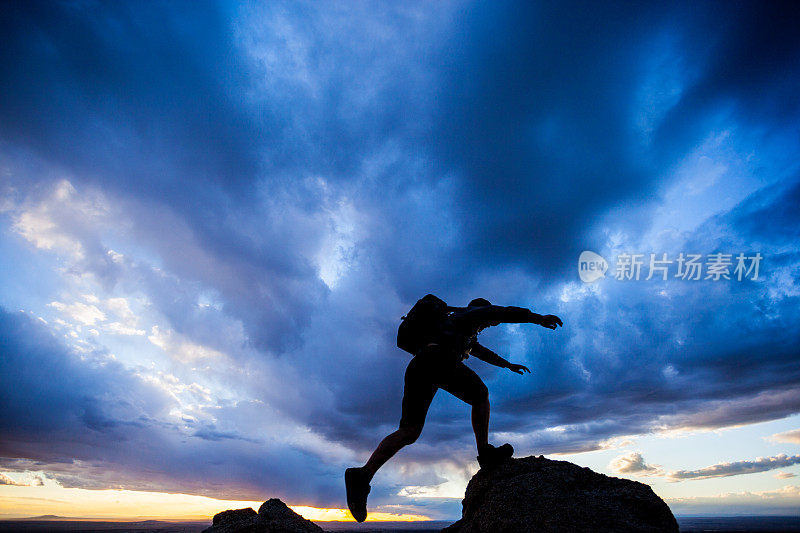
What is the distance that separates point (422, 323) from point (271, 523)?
9.23 feet

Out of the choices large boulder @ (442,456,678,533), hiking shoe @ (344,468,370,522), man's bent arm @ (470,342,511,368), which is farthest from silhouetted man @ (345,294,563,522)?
man's bent arm @ (470,342,511,368)

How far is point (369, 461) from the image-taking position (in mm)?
4480

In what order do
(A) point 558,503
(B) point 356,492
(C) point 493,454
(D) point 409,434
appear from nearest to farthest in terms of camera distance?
(A) point 558,503 → (B) point 356,492 → (D) point 409,434 → (C) point 493,454

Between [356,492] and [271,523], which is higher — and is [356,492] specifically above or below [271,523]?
above

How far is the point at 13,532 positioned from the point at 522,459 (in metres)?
164

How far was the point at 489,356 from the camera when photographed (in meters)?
5.88

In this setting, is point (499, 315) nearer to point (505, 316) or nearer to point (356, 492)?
point (505, 316)

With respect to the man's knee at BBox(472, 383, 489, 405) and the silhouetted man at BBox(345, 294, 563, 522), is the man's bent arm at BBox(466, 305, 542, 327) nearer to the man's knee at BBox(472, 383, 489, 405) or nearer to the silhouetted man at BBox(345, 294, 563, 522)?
the silhouetted man at BBox(345, 294, 563, 522)

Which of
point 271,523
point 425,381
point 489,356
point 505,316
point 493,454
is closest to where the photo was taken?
point 271,523

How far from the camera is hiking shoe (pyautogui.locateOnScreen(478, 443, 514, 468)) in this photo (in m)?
5.13

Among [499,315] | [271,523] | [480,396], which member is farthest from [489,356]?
[271,523]

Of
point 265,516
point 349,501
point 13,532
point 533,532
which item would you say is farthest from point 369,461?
point 13,532

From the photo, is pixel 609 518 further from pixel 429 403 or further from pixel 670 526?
pixel 429 403

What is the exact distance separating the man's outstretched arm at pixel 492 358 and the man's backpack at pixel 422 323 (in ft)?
3.58
